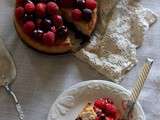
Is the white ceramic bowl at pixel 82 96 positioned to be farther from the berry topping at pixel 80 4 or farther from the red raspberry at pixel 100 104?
the berry topping at pixel 80 4

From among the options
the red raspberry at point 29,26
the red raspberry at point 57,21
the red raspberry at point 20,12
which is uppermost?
the red raspberry at point 20,12

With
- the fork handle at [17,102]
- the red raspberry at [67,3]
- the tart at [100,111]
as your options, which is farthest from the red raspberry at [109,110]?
the red raspberry at [67,3]

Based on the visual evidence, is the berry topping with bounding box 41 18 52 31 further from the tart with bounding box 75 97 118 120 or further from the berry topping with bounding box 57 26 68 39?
the tart with bounding box 75 97 118 120

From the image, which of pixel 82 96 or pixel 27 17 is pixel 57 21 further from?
pixel 82 96

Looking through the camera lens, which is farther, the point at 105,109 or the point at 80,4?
the point at 80,4

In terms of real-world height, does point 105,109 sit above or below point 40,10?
below

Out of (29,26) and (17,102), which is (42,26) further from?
(17,102)

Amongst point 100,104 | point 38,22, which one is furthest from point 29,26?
point 100,104

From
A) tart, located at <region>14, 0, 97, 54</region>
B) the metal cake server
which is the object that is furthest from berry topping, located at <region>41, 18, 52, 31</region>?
the metal cake server
